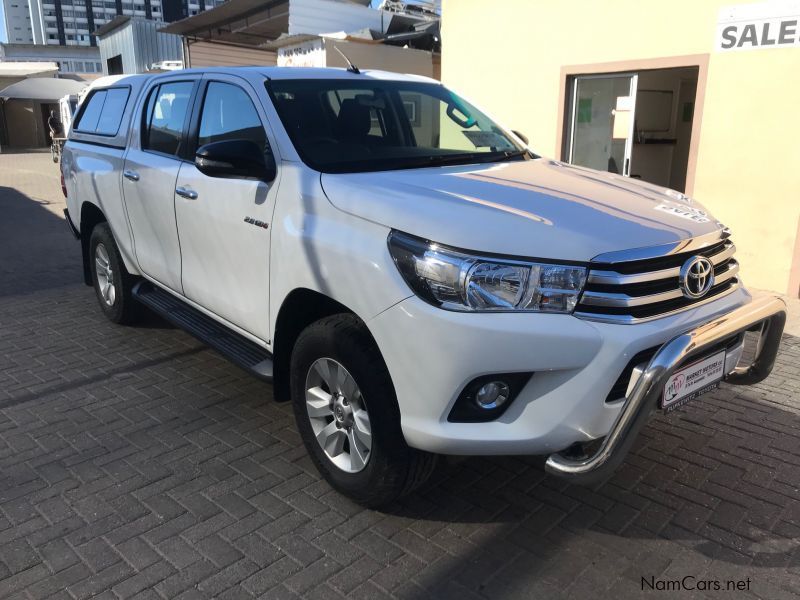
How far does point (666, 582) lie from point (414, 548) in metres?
0.99

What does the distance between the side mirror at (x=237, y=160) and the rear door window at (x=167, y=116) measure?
1.02m

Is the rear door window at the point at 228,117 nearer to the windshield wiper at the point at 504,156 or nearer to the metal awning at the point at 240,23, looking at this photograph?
the windshield wiper at the point at 504,156

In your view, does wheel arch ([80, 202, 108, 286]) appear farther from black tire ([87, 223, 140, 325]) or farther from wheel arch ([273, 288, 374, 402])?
wheel arch ([273, 288, 374, 402])

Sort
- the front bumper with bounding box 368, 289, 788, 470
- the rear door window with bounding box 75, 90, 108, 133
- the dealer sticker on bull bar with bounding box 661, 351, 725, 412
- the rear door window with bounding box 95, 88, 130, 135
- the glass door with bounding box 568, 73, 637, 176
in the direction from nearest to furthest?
the front bumper with bounding box 368, 289, 788, 470 < the dealer sticker on bull bar with bounding box 661, 351, 725, 412 < the rear door window with bounding box 95, 88, 130, 135 < the rear door window with bounding box 75, 90, 108, 133 < the glass door with bounding box 568, 73, 637, 176

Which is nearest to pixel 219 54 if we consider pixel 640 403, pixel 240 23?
pixel 240 23

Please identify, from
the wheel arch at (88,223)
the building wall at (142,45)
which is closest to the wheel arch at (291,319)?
the wheel arch at (88,223)

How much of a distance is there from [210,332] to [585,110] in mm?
5981

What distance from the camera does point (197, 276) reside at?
12.9 ft

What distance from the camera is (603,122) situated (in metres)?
8.11

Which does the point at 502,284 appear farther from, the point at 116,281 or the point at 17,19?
the point at 17,19

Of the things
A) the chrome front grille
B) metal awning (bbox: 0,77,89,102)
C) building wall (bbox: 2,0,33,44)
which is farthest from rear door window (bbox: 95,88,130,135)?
building wall (bbox: 2,0,33,44)

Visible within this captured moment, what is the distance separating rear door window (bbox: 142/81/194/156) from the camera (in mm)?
4109

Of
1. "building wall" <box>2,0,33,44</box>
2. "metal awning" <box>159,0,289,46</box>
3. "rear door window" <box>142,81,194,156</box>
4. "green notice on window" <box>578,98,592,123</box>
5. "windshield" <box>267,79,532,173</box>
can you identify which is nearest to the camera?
"windshield" <box>267,79,532,173</box>

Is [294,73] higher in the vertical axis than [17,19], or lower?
lower
